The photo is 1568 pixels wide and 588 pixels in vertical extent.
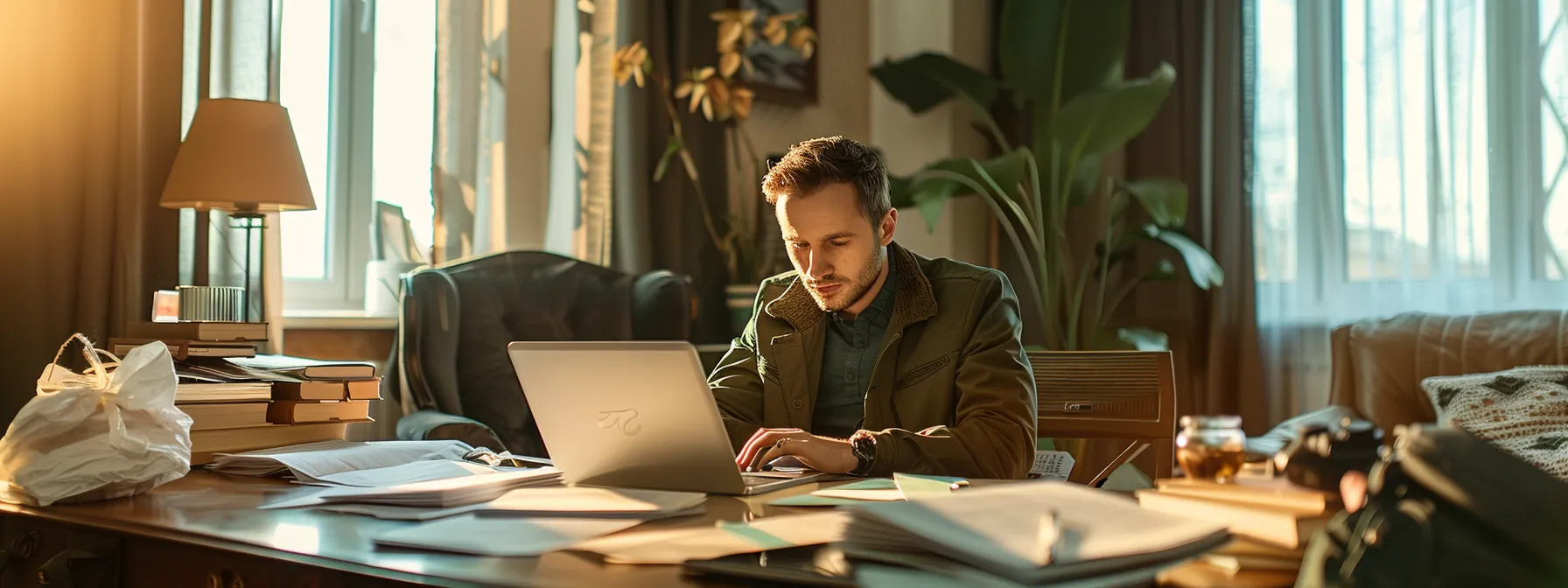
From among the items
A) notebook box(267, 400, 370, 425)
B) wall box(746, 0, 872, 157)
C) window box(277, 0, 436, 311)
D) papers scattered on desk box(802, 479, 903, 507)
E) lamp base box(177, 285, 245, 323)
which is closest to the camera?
papers scattered on desk box(802, 479, 903, 507)

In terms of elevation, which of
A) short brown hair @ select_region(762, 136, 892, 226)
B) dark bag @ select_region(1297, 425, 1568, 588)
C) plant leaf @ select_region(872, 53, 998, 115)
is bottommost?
dark bag @ select_region(1297, 425, 1568, 588)

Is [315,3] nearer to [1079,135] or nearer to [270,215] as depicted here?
[270,215]

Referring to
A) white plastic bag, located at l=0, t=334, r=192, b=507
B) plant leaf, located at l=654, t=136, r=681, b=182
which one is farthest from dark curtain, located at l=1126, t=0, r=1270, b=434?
white plastic bag, located at l=0, t=334, r=192, b=507

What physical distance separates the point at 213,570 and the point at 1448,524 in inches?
38.2

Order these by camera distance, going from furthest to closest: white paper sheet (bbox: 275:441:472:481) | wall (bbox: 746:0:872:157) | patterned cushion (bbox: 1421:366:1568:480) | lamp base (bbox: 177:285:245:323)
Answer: wall (bbox: 746:0:872:157)
patterned cushion (bbox: 1421:366:1568:480)
lamp base (bbox: 177:285:245:323)
white paper sheet (bbox: 275:441:472:481)

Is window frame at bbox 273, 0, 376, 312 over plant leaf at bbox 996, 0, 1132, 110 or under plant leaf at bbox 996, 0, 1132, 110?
under

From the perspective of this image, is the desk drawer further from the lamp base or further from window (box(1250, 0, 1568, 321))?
window (box(1250, 0, 1568, 321))

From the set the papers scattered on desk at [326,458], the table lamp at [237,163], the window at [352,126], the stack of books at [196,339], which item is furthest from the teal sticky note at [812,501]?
the window at [352,126]

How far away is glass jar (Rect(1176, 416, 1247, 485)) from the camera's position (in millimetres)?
965

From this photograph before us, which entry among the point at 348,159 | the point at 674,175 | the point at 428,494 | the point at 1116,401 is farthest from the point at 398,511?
the point at 674,175

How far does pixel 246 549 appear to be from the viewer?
1.02 meters

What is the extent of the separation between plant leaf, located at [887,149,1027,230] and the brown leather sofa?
101cm

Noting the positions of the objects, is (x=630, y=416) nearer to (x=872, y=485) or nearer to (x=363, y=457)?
(x=872, y=485)

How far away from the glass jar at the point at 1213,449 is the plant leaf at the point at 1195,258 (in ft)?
8.40
